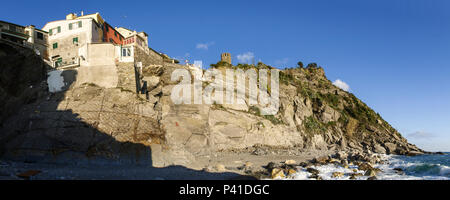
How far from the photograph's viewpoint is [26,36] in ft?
93.5

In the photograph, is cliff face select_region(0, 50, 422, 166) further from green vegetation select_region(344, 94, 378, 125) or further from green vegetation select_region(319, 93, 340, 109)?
green vegetation select_region(319, 93, 340, 109)

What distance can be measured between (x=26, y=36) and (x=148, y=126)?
20227 millimetres

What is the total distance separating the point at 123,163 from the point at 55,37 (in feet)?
70.3

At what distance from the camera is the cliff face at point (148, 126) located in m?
19.5

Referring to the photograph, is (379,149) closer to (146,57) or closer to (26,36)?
(146,57)

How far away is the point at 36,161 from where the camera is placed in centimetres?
1853

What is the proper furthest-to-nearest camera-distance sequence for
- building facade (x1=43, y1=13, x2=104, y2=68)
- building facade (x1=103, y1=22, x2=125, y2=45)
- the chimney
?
1. building facade (x1=103, y1=22, x2=125, y2=45)
2. the chimney
3. building facade (x1=43, y1=13, x2=104, y2=68)

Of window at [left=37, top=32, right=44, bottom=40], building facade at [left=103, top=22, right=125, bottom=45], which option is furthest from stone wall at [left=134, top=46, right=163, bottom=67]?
window at [left=37, top=32, right=44, bottom=40]

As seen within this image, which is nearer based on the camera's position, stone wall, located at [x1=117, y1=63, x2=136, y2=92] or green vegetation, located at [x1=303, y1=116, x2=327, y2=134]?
stone wall, located at [x1=117, y1=63, x2=136, y2=92]

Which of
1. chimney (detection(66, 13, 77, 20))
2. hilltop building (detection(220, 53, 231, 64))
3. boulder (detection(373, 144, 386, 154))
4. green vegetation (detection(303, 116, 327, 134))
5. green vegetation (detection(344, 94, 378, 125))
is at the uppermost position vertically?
chimney (detection(66, 13, 77, 20))

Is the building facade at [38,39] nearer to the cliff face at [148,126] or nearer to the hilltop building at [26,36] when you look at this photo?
the hilltop building at [26,36]

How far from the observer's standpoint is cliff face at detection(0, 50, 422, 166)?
768 inches

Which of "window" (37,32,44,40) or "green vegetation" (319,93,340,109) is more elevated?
"window" (37,32,44,40)

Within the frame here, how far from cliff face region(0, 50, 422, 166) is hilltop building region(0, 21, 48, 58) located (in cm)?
992
